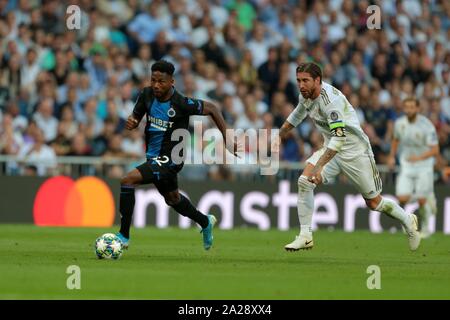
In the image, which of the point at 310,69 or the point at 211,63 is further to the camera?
the point at 211,63

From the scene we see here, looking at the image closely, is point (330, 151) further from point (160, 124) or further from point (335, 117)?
point (160, 124)

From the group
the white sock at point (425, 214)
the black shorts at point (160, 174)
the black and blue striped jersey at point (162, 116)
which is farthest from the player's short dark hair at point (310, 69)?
the white sock at point (425, 214)

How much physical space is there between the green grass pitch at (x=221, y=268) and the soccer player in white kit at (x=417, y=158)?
1961 millimetres

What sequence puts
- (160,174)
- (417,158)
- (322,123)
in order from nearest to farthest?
1. (160,174)
2. (322,123)
3. (417,158)

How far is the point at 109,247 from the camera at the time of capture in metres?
13.2

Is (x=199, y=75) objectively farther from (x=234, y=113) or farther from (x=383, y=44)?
(x=383, y=44)

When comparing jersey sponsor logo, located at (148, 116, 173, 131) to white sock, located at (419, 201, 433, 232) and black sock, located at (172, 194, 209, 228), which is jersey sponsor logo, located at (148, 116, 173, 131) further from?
white sock, located at (419, 201, 433, 232)

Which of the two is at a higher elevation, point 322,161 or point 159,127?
point 159,127

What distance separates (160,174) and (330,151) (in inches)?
82.4

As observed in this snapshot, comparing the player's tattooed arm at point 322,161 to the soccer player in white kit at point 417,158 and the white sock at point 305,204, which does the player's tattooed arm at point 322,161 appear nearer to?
the white sock at point 305,204

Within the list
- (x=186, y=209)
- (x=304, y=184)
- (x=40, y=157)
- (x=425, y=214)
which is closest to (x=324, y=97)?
(x=304, y=184)

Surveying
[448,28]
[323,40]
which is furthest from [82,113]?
[448,28]

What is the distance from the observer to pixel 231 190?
22.4m

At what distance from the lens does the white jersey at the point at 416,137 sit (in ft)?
66.8
